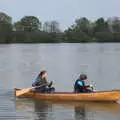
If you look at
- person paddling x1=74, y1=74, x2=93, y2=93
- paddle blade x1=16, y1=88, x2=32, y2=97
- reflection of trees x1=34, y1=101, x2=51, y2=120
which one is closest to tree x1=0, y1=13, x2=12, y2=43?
paddle blade x1=16, y1=88, x2=32, y2=97

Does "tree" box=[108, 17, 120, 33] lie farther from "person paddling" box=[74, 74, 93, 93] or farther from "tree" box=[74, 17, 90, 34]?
"person paddling" box=[74, 74, 93, 93]

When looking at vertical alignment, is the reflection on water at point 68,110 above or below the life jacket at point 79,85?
below

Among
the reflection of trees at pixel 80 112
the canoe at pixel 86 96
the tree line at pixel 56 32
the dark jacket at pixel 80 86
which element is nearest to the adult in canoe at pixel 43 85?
the canoe at pixel 86 96

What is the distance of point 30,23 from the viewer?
161 meters

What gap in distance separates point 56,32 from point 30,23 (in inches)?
527

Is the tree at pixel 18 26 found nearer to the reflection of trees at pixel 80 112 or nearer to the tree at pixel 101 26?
the tree at pixel 101 26

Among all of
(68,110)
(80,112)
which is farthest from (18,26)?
(80,112)

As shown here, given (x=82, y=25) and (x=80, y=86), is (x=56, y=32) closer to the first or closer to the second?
(x=82, y=25)

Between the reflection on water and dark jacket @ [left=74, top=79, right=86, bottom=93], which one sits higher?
dark jacket @ [left=74, top=79, right=86, bottom=93]

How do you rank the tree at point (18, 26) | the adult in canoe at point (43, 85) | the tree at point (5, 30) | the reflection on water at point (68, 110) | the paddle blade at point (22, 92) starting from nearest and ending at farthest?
the reflection on water at point (68, 110) < the adult in canoe at point (43, 85) < the paddle blade at point (22, 92) < the tree at point (5, 30) < the tree at point (18, 26)

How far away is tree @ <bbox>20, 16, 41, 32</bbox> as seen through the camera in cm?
15638

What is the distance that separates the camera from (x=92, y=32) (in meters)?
152

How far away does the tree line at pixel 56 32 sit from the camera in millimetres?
142500

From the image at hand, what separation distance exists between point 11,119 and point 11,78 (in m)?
19.0
